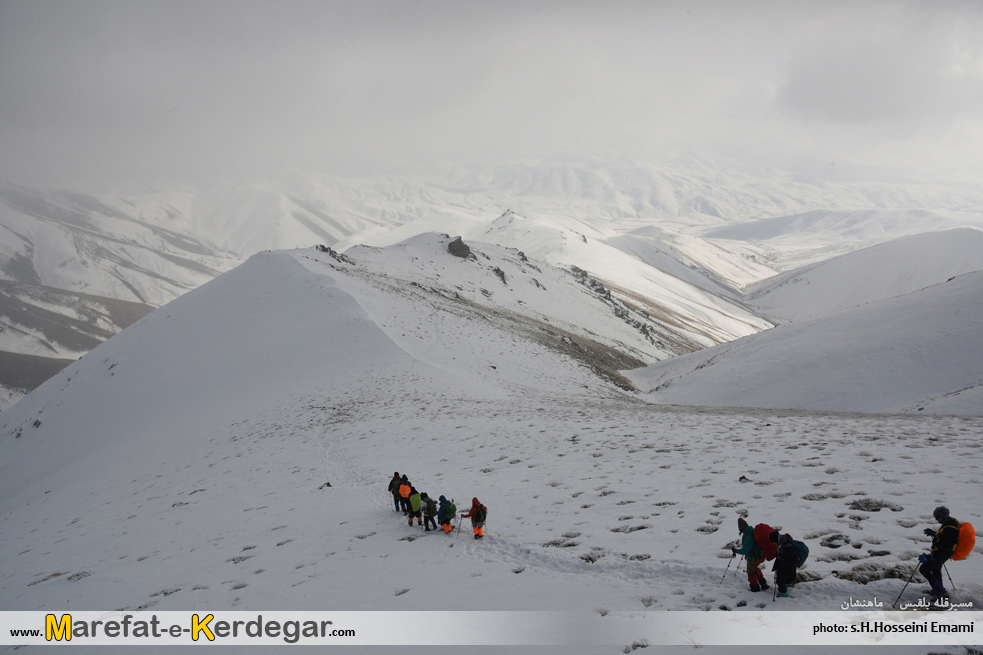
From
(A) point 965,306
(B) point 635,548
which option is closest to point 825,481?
(B) point 635,548

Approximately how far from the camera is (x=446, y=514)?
1062cm

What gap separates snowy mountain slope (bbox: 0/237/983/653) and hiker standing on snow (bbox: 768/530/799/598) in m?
0.25

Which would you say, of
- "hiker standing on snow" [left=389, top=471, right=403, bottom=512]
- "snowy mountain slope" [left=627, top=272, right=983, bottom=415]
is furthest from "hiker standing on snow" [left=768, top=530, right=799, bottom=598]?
"snowy mountain slope" [left=627, top=272, right=983, bottom=415]

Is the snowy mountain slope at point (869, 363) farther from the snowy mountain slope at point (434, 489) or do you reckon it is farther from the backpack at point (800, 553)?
the backpack at point (800, 553)

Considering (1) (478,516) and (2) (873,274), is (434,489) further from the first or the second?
(2) (873,274)

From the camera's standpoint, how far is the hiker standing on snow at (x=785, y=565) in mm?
6379

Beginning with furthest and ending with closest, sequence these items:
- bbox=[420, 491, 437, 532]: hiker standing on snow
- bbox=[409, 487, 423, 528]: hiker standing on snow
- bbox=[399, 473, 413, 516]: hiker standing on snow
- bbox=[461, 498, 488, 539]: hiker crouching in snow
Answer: bbox=[399, 473, 413, 516]: hiker standing on snow → bbox=[409, 487, 423, 528]: hiker standing on snow → bbox=[420, 491, 437, 532]: hiker standing on snow → bbox=[461, 498, 488, 539]: hiker crouching in snow

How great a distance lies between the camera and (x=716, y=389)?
1148 inches

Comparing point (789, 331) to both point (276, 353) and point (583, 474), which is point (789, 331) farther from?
point (276, 353)

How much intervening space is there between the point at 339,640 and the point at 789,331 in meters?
35.8

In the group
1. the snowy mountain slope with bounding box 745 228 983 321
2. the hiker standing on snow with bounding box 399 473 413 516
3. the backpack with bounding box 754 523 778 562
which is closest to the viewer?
the backpack with bounding box 754 523 778 562

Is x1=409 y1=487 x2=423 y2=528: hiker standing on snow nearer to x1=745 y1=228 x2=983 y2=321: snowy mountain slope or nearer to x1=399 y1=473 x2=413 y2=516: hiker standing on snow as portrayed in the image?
x1=399 y1=473 x2=413 y2=516: hiker standing on snow

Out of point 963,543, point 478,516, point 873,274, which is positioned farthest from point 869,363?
point 873,274

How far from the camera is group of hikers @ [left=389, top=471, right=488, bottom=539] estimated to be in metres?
10.1
